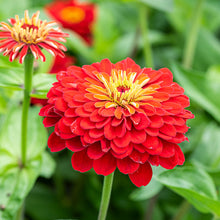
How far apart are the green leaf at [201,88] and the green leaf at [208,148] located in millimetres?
59

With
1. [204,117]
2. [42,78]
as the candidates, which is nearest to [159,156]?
[42,78]

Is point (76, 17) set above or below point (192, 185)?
above

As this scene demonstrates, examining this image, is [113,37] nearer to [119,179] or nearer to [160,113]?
[119,179]

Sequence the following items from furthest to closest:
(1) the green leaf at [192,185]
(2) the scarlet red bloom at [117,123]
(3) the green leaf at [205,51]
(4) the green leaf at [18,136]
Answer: (3) the green leaf at [205,51]
(4) the green leaf at [18,136]
(1) the green leaf at [192,185]
(2) the scarlet red bloom at [117,123]

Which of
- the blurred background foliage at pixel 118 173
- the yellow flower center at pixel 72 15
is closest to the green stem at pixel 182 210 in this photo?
the blurred background foliage at pixel 118 173

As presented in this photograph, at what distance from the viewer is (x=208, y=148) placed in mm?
708

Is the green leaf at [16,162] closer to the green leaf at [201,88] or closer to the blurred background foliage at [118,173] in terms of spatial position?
the blurred background foliage at [118,173]

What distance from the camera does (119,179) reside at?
0.78m

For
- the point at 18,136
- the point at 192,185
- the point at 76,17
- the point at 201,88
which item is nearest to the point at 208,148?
the point at 201,88

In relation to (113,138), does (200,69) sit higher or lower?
higher

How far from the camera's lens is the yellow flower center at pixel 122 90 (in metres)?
0.37

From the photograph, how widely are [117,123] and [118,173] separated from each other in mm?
441

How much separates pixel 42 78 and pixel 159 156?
228 millimetres

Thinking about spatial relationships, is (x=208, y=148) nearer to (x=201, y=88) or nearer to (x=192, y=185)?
(x=201, y=88)
